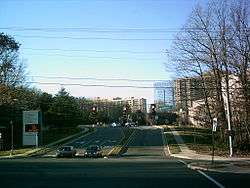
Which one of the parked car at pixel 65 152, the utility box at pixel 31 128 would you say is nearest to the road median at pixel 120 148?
the parked car at pixel 65 152

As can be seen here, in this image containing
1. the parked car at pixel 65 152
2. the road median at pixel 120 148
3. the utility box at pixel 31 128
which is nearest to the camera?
the parked car at pixel 65 152

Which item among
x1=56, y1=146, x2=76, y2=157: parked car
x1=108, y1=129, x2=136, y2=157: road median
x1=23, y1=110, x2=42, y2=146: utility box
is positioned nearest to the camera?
x1=56, y1=146, x2=76, y2=157: parked car

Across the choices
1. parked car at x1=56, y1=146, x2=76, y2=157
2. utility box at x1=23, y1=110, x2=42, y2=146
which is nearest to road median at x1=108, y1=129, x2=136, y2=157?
parked car at x1=56, y1=146, x2=76, y2=157

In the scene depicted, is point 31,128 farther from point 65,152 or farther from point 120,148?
point 65,152

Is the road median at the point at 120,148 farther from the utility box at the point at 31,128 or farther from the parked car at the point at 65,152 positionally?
the utility box at the point at 31,128

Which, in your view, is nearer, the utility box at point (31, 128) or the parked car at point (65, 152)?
the parked car at point (65, 152)

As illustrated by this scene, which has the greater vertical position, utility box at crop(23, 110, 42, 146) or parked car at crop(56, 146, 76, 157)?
utility box at crop(23, 110, 42, 146)

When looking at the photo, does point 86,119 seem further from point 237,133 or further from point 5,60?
point 237,133

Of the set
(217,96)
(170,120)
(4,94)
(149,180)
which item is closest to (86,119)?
(170,120)

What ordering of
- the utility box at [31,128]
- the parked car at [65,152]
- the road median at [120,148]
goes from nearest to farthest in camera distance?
1. the parked car at [65,152]
2. the road median at [120,148]
3. the utility box at [31,128]

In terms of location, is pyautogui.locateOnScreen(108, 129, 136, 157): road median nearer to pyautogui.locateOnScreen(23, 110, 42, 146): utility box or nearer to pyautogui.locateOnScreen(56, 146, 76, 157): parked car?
pyautogui.locateOnScreen(56, 146, 76, 157): parked car

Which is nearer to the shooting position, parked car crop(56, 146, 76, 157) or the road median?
parked car crop(56, 146, 76, 157)

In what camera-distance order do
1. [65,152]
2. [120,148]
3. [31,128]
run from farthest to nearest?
[31,128] → [120,148] → [65,152]

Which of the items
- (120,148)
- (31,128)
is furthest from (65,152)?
(31,128)
